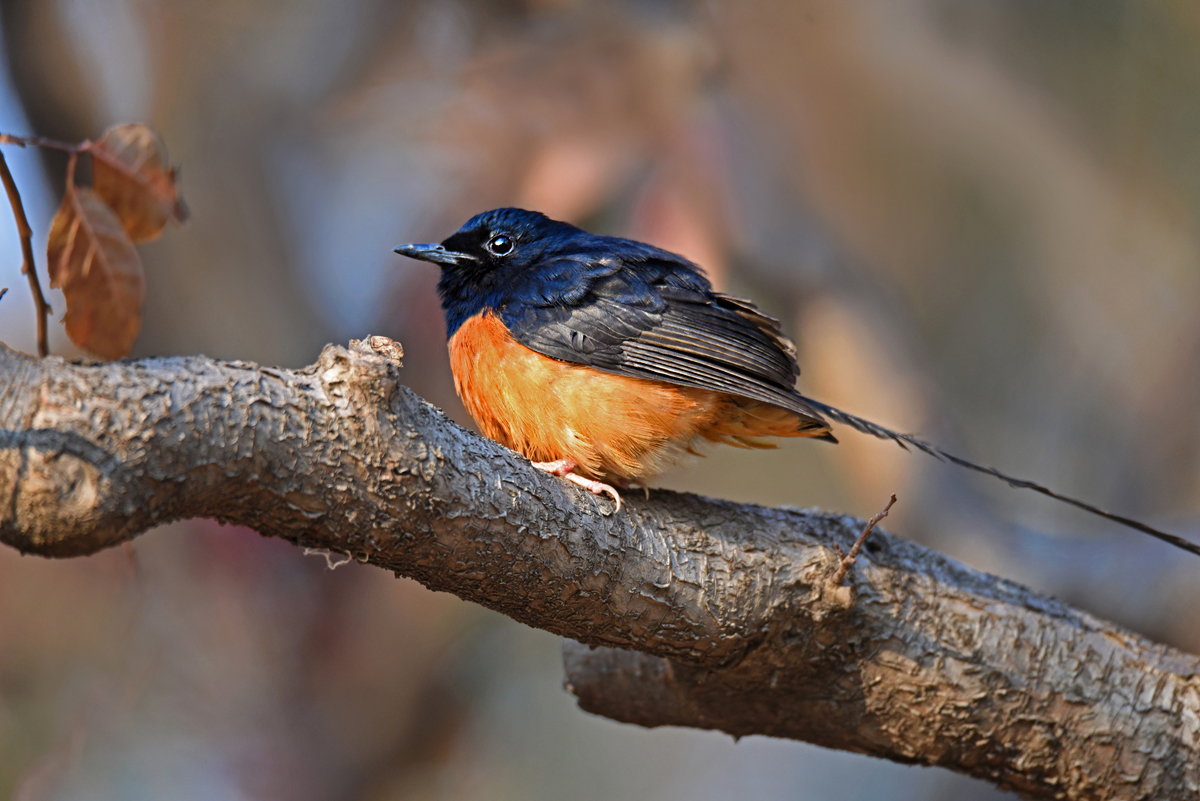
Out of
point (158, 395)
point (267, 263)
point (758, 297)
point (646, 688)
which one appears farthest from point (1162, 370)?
point (158, 395)

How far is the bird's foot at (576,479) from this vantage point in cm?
329

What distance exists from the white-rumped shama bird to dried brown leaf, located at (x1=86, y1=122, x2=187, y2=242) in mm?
1416

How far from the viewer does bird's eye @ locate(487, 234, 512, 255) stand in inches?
167

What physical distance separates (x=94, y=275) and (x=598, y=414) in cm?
174

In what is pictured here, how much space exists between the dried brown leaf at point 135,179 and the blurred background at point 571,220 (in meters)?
3.93

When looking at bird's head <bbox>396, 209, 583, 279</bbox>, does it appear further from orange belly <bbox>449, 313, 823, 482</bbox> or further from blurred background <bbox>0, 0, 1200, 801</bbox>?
blurred background <bbox>0, 0, 1200, 801</bbox>

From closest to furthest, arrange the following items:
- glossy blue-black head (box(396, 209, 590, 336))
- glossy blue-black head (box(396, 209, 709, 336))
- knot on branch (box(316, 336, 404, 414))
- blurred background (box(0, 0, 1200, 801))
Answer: knot on branch (box(316, 336, 404, 414)), glossy blue-black head (box(396, 209, 709, 336)), glossy blue-black head (box(396, 209, 590, 336)), blurred background (box(0, 0, 1200, 801))

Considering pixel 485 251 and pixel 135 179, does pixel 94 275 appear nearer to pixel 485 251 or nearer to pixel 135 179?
pixel 135 179

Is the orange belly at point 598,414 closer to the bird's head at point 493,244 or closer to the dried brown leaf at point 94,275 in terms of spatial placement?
the bird's head at point 493,244

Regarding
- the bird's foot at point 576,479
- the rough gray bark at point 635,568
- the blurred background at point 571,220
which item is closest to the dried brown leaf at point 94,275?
the rough gray bark at point 635,568

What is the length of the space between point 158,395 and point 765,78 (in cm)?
782

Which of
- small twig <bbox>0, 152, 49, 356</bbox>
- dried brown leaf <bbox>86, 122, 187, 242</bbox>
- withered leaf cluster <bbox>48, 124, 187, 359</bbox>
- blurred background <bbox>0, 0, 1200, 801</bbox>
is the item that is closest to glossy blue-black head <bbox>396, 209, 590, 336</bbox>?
dried brown leaf <bbox>86, 122, 187, 242</bbox>

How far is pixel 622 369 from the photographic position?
3.57 m

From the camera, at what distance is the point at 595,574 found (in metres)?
2.88
